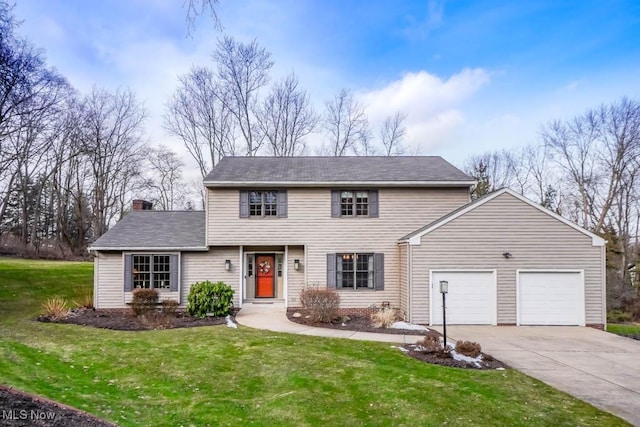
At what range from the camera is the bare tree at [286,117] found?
1016 inches

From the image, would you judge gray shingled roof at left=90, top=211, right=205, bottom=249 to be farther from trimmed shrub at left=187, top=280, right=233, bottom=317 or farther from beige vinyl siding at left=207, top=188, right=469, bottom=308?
trimmed shrub at left=187, top=280, right=233, bottom=317

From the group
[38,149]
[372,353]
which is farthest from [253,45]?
[372,353]

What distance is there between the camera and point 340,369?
6582mm

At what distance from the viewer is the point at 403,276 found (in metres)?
12.5

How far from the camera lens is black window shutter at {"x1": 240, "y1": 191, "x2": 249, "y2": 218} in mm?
13445

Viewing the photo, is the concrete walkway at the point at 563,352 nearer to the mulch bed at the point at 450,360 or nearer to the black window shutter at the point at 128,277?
the mulch bed at the point at 450,360

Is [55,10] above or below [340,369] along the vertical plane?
above

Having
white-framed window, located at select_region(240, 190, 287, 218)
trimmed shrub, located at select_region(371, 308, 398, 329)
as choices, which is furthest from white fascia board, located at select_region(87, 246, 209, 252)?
trimmed shrub, located at select_region(371, 308, 398, 329)

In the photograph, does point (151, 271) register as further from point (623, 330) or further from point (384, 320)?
point (623, 330)

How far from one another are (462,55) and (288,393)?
549 inches

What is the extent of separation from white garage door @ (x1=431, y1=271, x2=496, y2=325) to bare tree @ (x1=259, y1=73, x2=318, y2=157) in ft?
54.0

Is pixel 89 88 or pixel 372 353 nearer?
pixel 372 353

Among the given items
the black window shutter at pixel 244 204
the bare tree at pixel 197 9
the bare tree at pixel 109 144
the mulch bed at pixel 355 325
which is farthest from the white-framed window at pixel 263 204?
the bare tree at pixel 109 144

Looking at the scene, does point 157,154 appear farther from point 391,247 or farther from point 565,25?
point 565,25
